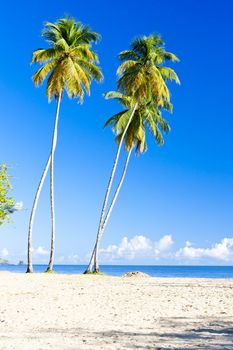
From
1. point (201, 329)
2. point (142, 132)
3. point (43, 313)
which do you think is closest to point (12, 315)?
point (43, 313)

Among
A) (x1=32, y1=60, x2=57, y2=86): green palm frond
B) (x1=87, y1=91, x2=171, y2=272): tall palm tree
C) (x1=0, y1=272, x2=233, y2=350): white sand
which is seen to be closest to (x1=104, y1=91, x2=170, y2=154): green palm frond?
(x1=87, y1=91, x2=171, y2=272): tall palm tree

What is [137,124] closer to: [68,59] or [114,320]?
[68,59]

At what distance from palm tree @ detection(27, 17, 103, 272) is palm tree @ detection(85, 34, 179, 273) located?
8.22ft

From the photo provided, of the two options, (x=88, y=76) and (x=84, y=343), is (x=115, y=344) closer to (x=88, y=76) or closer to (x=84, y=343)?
(x=84, y=343)

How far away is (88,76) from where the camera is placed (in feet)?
113

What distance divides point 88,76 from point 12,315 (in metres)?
24.7

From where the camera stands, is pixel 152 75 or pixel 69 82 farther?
pixel 152 75

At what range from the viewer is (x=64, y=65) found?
32.2 m

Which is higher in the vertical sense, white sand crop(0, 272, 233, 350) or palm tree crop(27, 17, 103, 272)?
palm tree crop(27, 17, 103, 272)

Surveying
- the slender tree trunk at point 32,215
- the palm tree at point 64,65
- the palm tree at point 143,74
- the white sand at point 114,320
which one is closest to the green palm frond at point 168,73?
the palm tree at point 143,74

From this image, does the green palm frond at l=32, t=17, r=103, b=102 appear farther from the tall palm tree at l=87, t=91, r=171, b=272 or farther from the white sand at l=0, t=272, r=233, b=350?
the white sand at l=0, t=272, r=233, b=350

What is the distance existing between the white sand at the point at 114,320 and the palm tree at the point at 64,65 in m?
15.9

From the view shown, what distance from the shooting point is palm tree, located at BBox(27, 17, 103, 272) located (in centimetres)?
3234

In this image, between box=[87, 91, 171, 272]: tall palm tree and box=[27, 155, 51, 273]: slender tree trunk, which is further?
box=[87, 91, 171, 272]: tall palm tree
